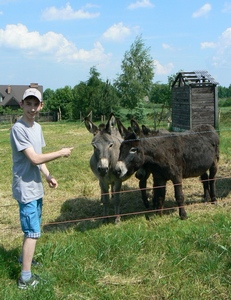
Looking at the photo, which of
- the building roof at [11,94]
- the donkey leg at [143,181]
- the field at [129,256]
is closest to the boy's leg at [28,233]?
the field at [129,256]

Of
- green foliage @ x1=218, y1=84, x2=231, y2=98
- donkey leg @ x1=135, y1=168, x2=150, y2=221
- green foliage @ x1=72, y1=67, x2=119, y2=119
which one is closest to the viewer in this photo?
donkey leg @ x1=135, y1=168, x2=150, y2=221

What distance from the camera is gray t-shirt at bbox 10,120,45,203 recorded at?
12.8ft

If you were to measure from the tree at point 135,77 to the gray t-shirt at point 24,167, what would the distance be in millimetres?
44894

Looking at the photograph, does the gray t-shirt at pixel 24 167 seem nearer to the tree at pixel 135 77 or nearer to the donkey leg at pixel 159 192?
the donkey leg at pixel 159 192

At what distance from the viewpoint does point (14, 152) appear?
399 cm

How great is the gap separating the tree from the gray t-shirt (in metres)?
44.9

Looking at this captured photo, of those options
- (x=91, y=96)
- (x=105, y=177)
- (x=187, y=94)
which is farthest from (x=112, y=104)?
(x=105, y=177)

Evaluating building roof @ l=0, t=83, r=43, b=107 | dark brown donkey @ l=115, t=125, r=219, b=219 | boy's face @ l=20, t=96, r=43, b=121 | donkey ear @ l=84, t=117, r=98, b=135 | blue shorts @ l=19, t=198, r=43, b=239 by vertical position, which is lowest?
blue shorts @ l=19, t=198, r=43, b=239

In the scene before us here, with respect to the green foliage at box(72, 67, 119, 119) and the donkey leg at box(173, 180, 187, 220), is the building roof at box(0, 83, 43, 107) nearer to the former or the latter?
the green foliage at box(72, 67, 119, 119)

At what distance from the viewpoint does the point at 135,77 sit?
165 ft

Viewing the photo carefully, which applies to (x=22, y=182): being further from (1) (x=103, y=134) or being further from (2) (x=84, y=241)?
(1) (x=103, y=134)

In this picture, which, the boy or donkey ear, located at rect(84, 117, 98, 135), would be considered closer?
the boy

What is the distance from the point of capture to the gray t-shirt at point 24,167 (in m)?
3.89

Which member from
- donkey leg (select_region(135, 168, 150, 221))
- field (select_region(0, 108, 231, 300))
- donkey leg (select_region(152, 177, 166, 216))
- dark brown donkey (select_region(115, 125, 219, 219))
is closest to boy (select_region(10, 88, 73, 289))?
field (select_region(0, 108, 231, 300))
